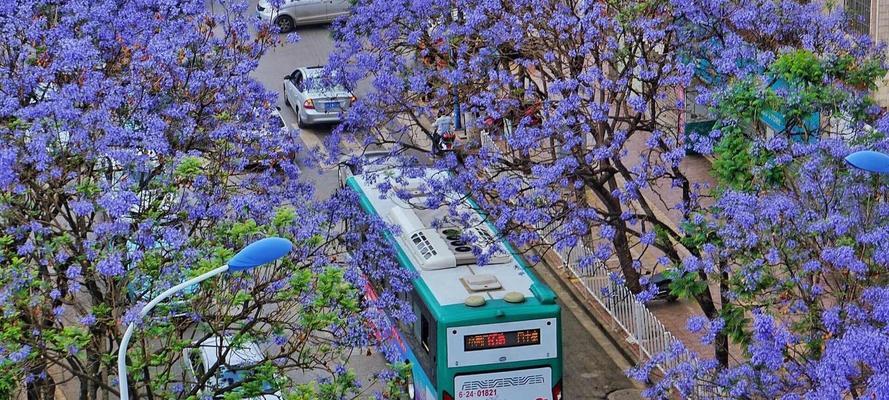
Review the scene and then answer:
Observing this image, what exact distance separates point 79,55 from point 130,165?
8.31 ft

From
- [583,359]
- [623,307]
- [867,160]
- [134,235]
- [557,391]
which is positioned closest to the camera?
[867,160]

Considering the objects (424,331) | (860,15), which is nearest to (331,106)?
(860,15)

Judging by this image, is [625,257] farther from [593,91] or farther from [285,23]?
[285,23]

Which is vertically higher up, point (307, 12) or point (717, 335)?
point (307, 12)

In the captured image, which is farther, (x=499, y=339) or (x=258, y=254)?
(x=499, y=339)

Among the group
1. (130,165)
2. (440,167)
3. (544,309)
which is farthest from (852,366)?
(440,167)

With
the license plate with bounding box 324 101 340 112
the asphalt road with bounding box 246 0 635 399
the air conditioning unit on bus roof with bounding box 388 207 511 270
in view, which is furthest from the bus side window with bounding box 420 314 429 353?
the license plate with bounding box 324 101 340 112

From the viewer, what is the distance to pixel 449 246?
67.6 feet

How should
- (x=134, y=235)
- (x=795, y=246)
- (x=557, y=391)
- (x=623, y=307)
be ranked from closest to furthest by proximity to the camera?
(x=795, y=246) → (x=134, y=235) → (x=557, y=391) → (x=623, y=307)

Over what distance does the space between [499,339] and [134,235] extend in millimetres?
5658

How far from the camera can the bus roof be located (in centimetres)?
1958

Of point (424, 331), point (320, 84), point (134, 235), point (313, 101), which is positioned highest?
point (313, 101)

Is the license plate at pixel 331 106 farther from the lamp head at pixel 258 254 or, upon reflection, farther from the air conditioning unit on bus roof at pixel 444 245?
the lamp head at pixel 258 254

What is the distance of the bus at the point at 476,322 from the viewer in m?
18.9
